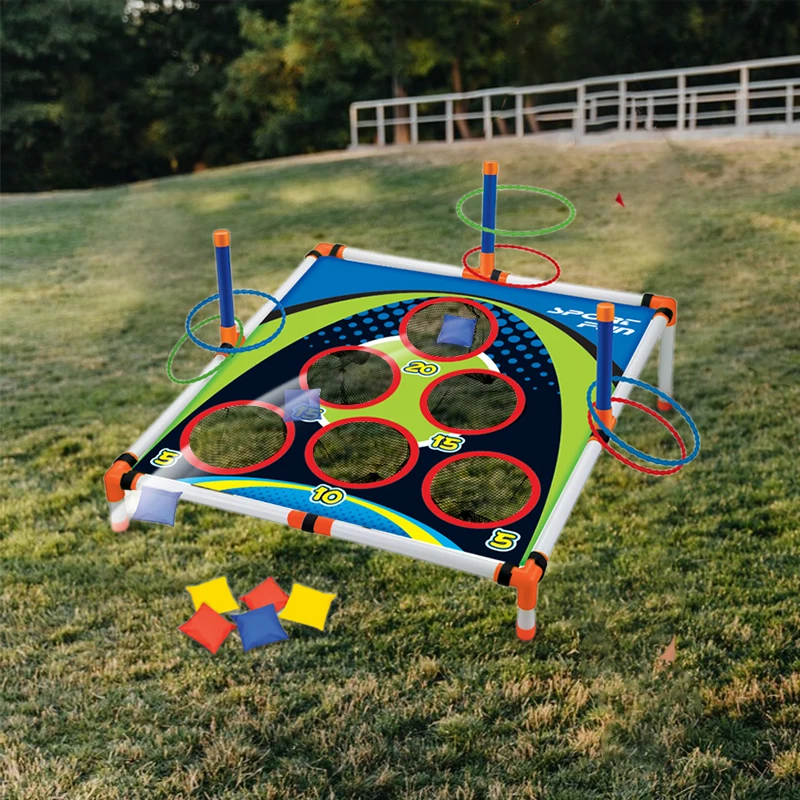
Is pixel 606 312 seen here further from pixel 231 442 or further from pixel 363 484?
pixel 231 442

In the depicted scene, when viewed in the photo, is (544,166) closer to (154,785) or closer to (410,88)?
(154,785)

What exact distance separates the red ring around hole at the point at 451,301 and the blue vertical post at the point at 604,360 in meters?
0.58

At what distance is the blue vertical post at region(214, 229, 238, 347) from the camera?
3334mm

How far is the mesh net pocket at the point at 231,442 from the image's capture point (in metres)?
3.06

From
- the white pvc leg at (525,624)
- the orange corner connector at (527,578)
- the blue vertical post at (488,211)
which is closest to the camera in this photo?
the orange corner connector at (527,578)

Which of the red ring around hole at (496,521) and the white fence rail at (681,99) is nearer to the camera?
the red ring around hole at (496,521)

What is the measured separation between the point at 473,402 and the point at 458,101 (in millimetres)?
10361

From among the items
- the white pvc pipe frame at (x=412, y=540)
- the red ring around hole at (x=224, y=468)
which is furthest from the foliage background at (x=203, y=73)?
the red ring around hole at (x=224, y=468)

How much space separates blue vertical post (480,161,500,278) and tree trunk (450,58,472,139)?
899 centimetres

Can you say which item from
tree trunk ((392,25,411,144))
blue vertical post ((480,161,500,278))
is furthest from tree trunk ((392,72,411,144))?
blue vertical post ((480,161,500,278))

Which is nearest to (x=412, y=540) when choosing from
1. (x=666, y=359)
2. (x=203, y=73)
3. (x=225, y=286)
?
(x=225, y=286)

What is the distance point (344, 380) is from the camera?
11.1 ft

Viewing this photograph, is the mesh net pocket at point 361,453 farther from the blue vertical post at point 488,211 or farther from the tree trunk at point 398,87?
the tree trunk at point 398,87

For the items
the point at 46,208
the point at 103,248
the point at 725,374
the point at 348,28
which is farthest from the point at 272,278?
the point at 348,28
